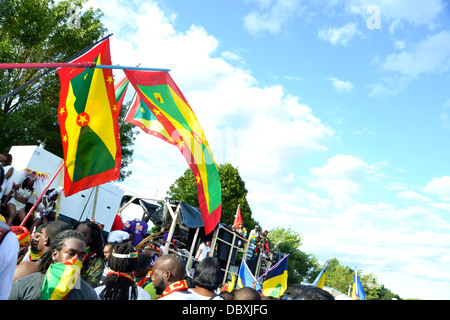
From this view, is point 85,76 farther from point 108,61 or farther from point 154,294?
point 154,294

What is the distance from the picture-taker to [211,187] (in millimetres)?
7004

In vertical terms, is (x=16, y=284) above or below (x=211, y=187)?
below

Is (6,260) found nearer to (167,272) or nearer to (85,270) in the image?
(167,272)

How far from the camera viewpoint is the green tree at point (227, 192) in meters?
36.9

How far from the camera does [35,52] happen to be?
1590cm

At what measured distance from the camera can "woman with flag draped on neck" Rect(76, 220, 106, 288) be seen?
4.04m

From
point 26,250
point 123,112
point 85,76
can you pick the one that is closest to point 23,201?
point 85,76

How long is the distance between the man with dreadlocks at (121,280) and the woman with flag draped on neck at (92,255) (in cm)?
59

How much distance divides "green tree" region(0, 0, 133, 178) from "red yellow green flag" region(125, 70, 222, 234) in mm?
8091

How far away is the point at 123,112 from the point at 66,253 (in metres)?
17.1

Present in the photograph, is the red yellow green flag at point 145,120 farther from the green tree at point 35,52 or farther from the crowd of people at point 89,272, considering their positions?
the green tree at point 35,52

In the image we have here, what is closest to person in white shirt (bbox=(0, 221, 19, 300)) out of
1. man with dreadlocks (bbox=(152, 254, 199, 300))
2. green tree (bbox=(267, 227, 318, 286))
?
man with dreadlocks (bbox=(152, 254, 199, 300))

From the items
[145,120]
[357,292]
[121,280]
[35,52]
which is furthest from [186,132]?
[35,52]

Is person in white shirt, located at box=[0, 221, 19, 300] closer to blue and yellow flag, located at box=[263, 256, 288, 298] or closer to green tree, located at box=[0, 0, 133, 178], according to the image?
blue and yellow flag, located at box=[263, 256, 288, 298]
